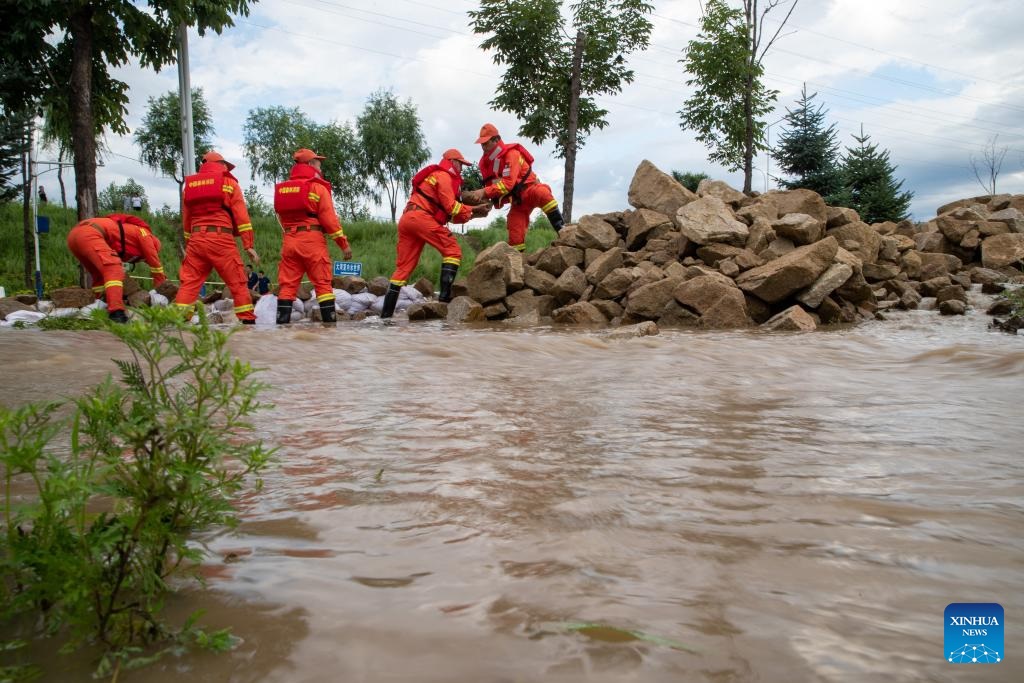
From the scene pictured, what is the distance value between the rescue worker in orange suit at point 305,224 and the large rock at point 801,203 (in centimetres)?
698

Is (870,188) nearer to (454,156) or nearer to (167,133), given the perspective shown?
(454,156)

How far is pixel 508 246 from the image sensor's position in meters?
11.8

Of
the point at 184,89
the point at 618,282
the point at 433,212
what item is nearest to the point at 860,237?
the point at 618,282

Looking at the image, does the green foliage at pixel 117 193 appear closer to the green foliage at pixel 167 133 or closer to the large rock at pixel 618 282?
the green foliage at pixel 167 133

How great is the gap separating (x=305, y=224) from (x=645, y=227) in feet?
17.0

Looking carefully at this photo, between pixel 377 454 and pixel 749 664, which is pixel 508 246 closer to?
pixel 377 454

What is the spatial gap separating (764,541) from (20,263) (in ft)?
86.3

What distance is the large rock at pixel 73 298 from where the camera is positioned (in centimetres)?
1345

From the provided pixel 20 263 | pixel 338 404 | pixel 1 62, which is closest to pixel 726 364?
pixel 338 404

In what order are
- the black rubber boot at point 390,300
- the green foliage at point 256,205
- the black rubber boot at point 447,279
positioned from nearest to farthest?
the black rubber boot at point 390,300 → the black rubber boot at point 447,279 → the green foliage at point 256,205

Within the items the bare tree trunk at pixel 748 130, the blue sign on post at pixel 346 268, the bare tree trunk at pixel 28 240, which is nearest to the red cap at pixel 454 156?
the blue sign on post at pixel 346 268

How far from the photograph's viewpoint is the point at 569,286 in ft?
35.3

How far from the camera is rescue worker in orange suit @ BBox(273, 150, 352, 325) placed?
9.16m

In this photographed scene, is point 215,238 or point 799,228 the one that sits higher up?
point 799,228
